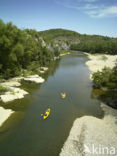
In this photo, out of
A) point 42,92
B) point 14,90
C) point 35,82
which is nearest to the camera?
point 14,90

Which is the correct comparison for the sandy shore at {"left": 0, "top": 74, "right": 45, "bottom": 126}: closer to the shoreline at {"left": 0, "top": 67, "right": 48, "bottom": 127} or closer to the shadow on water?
the shoreline at {"left": 0, "top": 67, "right": 48, "bottom": 127}

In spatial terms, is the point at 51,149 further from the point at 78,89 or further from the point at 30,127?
the point at 78,89

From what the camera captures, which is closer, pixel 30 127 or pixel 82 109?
pixel 30 127

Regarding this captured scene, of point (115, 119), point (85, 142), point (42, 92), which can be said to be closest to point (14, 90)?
point (42, 92)

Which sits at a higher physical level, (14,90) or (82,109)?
(14,90)

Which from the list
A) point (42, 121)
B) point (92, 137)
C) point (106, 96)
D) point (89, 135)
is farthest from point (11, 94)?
point (106, 96)

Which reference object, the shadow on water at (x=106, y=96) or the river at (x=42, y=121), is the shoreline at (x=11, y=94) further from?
the shadow on water at (x=106, y=96)

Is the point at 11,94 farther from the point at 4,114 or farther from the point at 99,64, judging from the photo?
the point at 99,64
